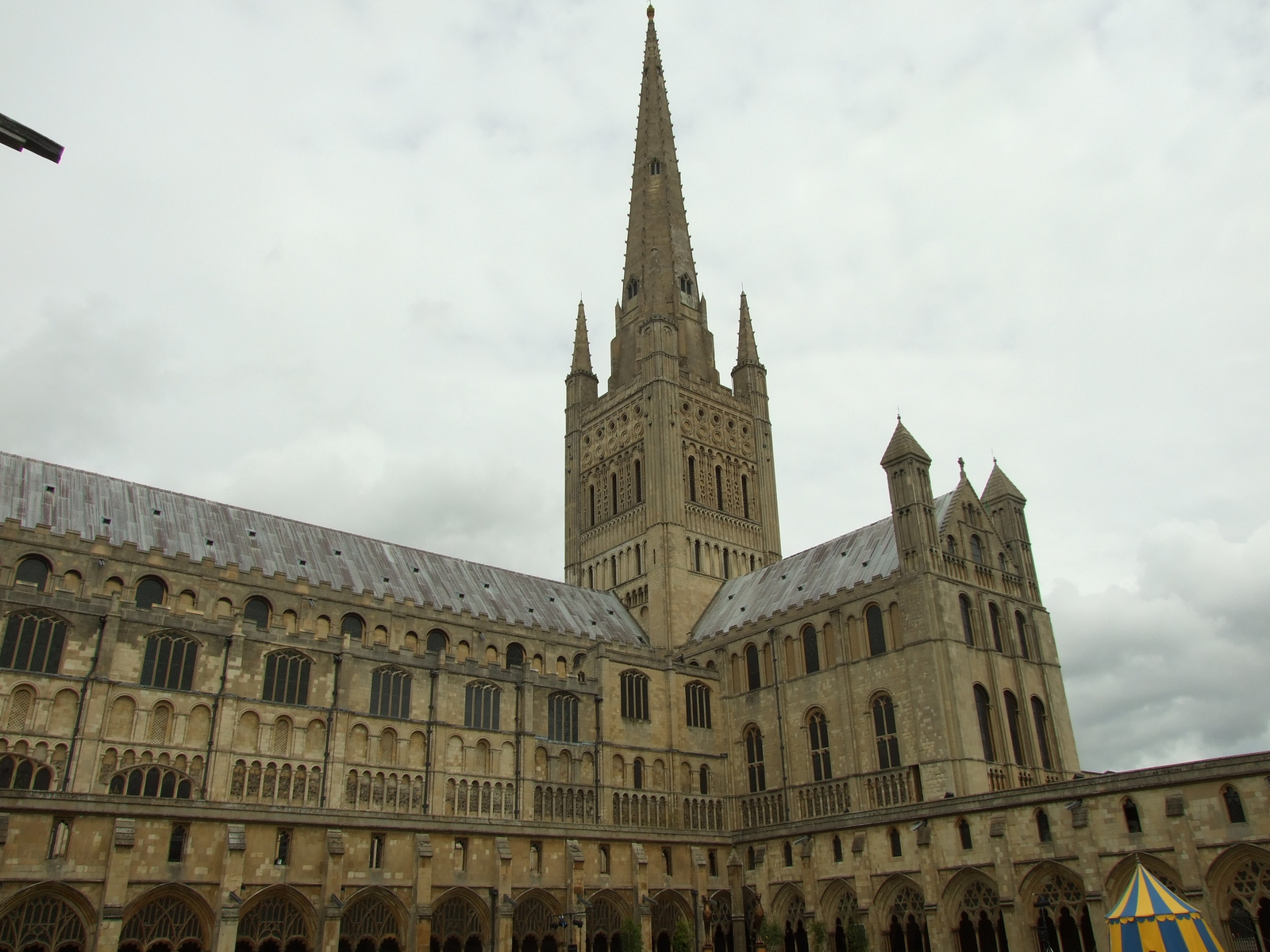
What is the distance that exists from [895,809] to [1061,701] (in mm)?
14993

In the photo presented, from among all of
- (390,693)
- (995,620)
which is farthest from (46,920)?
(995,620)

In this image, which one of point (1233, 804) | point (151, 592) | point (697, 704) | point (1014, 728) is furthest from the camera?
point (697, 704)

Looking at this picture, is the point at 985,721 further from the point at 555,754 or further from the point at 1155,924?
the point at 1155,924

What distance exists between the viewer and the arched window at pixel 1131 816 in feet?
121

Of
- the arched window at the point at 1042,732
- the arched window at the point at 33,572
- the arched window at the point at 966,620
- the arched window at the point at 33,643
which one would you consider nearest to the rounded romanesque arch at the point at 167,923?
the arched window at the point at 33,643

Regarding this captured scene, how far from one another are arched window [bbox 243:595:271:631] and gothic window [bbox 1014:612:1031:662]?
129 ft

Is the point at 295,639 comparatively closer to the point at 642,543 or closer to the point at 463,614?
the point at 463,614

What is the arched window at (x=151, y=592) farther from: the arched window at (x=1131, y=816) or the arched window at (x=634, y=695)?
the arched window at (x=1131, y=816)

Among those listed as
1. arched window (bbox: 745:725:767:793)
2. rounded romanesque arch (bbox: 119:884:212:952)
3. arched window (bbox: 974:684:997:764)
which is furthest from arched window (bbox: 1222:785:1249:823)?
rounded romanesque arch (bbox: 119:884:212:952)

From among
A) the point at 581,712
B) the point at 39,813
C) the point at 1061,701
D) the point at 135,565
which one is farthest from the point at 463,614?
the point at 1061,701

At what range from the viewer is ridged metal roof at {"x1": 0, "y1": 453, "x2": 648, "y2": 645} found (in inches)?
1911

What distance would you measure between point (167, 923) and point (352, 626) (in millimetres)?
18067

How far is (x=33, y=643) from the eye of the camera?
41875 mm

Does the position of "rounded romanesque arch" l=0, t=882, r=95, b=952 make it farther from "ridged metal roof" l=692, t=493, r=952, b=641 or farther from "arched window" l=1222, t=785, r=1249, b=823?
"arched window" l=1222, t=785, r=1249, b=823
